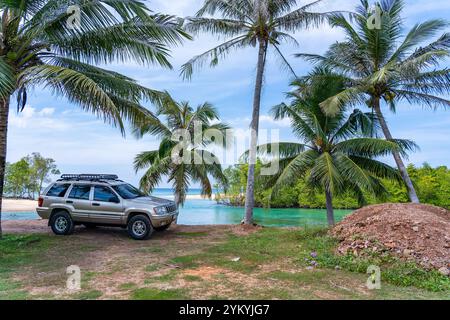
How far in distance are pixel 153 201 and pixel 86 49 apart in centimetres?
518

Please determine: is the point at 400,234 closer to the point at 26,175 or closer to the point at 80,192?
the point at 80,192

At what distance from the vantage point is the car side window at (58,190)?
10.3 metres

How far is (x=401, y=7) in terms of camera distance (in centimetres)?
1464

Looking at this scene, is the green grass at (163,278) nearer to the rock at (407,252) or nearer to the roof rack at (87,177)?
the rock at (407,252)

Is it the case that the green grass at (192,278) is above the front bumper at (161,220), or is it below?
below

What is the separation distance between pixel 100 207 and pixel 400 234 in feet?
29.0

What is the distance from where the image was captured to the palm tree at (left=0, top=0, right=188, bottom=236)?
23.8ft

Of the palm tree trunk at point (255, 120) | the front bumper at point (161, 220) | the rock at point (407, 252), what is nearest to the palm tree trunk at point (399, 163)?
the palm tree trunk at point (255, 120)

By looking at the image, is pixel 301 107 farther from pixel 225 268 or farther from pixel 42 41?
pixel 42 41

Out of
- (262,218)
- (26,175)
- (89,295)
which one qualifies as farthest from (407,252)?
(26,175)

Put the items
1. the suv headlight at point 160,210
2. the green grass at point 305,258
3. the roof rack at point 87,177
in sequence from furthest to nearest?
the roof rack at point 87,177, the suv headlight at point 160,210, the green grass at point 305,258

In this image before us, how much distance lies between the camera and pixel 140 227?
9.80 metres
